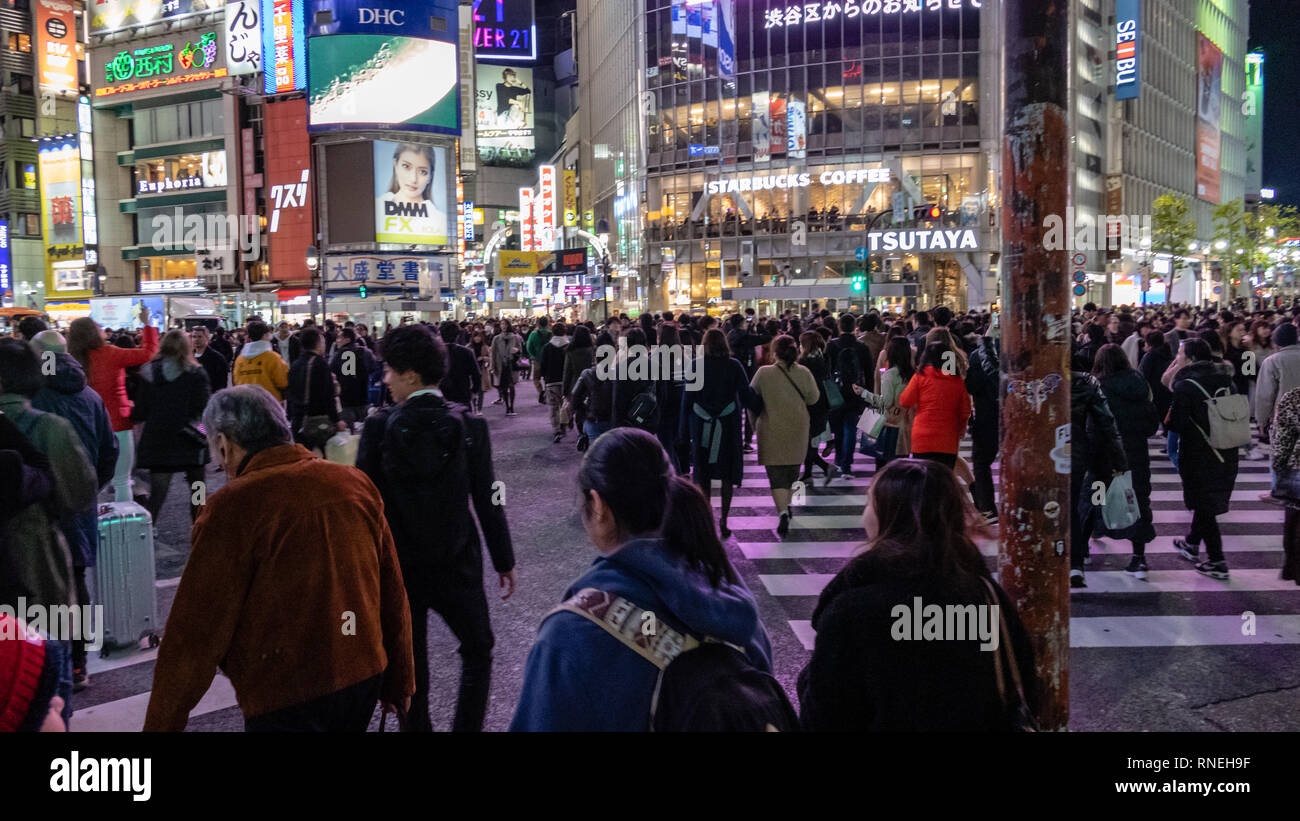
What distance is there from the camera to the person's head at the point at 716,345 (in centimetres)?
912

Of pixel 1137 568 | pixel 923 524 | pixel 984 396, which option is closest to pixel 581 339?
pixel 984 396

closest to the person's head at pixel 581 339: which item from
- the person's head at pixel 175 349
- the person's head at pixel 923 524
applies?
the person's head at pixel 175 349

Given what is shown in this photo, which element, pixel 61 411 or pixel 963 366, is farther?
pixel 963 366

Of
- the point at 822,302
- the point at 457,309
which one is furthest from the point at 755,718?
the point at 457,309

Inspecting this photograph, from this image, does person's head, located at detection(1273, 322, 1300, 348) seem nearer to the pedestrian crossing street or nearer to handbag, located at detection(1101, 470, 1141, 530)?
the pedestrian crossing street

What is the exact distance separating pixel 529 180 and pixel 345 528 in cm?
12912

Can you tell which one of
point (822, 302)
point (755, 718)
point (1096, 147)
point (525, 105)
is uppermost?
point (525, 105)

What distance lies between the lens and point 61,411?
5.89 metres

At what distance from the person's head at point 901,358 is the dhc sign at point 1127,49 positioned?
61.8 metres

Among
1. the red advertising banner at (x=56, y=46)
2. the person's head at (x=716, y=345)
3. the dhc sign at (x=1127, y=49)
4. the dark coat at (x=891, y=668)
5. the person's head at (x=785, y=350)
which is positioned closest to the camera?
the dark coat at (x=891, y=668)

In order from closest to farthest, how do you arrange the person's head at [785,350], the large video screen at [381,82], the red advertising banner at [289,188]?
the person's head at [785,350], the large video screen at [381,82], the red advertising banner at [289,188]

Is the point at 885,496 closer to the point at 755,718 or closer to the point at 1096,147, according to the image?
the point at 755,718

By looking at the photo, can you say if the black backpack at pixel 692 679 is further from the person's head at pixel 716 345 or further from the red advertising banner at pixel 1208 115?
the red advertising banner at pixel 1208 115
